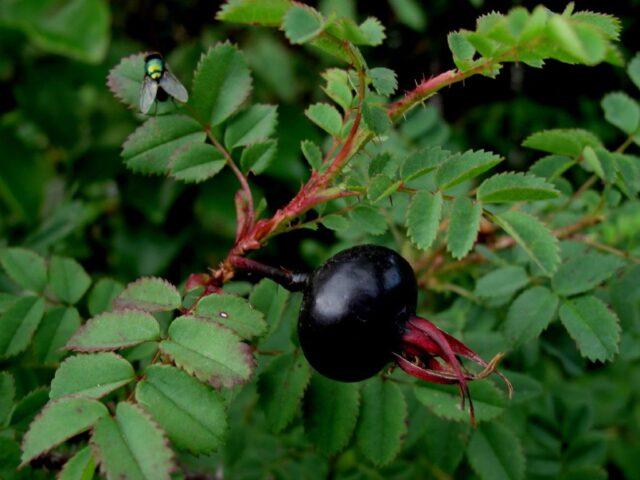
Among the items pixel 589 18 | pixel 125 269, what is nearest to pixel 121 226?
pixel 125 269

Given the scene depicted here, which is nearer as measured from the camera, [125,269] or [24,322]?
[24,322]

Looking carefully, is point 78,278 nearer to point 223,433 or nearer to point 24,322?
point 24,322

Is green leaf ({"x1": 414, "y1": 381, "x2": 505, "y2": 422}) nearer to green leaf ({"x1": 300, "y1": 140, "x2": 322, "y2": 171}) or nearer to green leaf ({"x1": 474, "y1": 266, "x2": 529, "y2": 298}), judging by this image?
green leaf ({"x1": 474, "y1": 266, "x2": 529, "y2": 298})

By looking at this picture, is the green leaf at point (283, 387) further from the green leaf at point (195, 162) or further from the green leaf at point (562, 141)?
the green leaf at point (562, 141)

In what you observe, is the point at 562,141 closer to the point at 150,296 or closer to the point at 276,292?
the point at 276,292

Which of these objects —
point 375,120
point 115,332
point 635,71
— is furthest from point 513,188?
point 635,71

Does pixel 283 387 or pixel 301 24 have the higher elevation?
pixel 301 24
